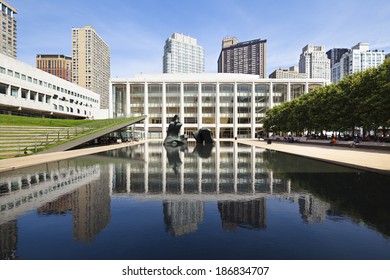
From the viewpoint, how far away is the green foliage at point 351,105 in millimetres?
27406

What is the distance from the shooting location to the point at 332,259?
4.46 m

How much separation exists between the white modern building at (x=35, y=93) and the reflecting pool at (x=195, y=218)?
50.8 m

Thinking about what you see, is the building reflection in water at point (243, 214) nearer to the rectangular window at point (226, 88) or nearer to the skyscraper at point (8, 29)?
the rectangular window at point (226, 88)

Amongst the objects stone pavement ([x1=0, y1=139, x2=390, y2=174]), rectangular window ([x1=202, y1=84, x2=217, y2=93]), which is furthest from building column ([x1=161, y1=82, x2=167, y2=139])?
stone pavement ([x1=0, y1=139, x2=390, y2=174])

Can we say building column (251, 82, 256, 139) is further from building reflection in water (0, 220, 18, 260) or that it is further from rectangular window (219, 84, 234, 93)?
building reflection in water (0, 220, 18, 260)

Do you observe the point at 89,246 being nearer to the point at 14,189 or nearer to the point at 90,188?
the point at 90,188

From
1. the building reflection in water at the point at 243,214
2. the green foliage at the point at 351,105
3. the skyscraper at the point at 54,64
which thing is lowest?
the building reflection in water at the point at 243,214

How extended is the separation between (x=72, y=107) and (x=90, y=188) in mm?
76784

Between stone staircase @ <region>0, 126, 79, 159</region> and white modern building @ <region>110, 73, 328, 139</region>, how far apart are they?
53.9 meters

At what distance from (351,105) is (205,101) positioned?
57096mm

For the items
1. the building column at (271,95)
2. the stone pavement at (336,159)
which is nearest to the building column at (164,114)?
the building column at (271,95)

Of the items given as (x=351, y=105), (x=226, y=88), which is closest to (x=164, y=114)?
(x=226, y=88)

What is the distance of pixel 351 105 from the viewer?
32656mm

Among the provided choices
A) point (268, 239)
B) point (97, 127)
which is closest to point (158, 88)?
point (97, 127)
